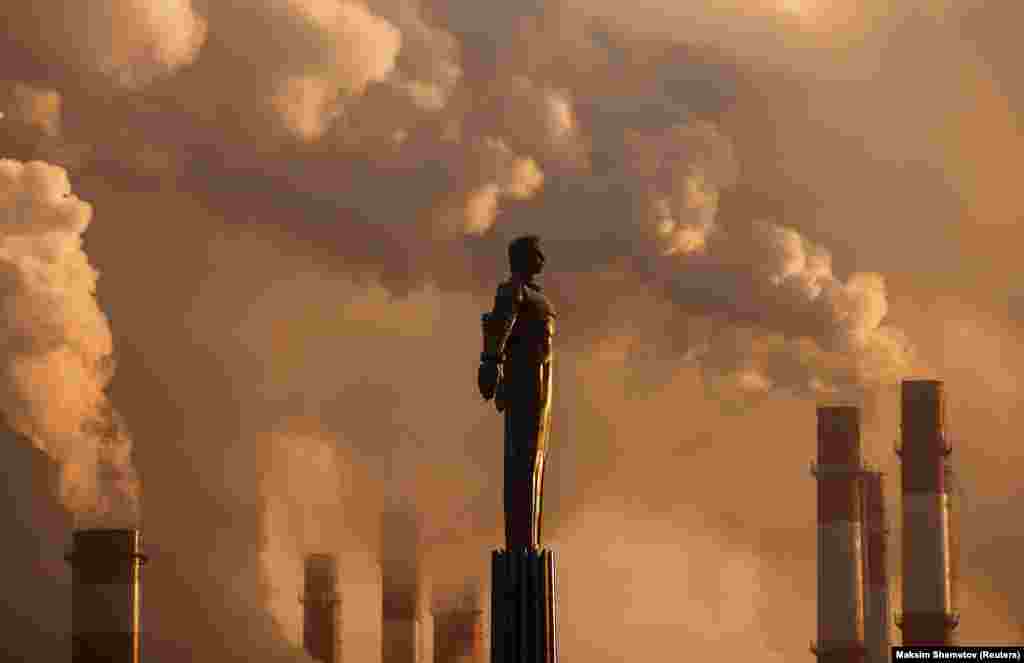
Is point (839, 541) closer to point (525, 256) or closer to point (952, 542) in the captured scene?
A: point (952, 542)

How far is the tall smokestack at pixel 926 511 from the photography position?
175ft

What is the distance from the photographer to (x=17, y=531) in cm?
5788

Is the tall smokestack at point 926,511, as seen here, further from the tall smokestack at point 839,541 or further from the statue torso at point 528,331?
the statue torso at point 528,331

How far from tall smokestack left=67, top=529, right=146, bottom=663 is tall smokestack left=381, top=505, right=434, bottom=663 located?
8.09 meters

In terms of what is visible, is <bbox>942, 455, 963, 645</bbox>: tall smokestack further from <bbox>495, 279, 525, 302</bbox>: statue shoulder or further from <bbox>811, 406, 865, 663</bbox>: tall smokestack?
<bbox>495, 279, 525, 302</bbox>: statue shoulder

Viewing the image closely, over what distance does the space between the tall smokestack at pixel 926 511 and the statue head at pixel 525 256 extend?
140 feet

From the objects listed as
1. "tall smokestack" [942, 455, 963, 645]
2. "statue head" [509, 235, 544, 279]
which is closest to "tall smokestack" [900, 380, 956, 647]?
"tall smokestack" [942, 455, 963, 645]

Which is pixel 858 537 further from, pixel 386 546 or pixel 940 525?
pixel 386 546

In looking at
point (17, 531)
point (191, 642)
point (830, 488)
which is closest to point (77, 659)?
point (17, 531)

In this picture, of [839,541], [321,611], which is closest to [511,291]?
[839,541]

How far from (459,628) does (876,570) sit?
1320 cm

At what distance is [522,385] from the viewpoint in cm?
1190

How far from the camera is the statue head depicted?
12.0 meters
